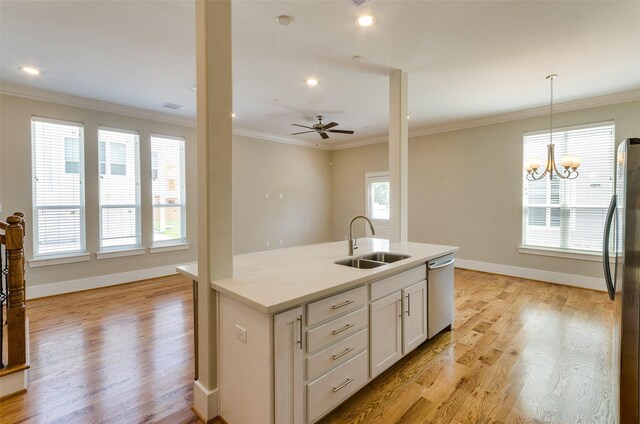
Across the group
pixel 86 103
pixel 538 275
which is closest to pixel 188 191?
pixel 86 103

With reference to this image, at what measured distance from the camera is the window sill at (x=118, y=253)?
4.78 meters

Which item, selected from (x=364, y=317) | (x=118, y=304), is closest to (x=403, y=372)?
(x=364, y=317)

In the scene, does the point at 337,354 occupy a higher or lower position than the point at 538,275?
higher

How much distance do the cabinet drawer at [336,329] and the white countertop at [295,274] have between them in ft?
0.66

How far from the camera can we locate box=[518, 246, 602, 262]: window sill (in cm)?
456

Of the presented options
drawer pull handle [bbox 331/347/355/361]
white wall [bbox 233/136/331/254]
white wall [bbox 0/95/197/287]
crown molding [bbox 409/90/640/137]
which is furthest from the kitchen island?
crown molding [bbox 409/90/640/137]

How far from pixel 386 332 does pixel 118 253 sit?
4656mm

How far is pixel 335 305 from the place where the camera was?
1850 millimetres

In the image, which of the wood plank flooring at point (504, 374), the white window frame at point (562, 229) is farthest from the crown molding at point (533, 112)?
the wood plank flooring at point (504, 374)

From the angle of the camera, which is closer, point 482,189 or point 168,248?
point 168,248

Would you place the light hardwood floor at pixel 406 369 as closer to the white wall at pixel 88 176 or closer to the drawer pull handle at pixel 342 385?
the drawer pull handle at pixel 342 385

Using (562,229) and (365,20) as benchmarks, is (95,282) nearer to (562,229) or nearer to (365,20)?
(365,20)

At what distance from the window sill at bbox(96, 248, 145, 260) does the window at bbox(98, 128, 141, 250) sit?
0.09 meters

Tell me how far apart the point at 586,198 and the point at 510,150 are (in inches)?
52.8
